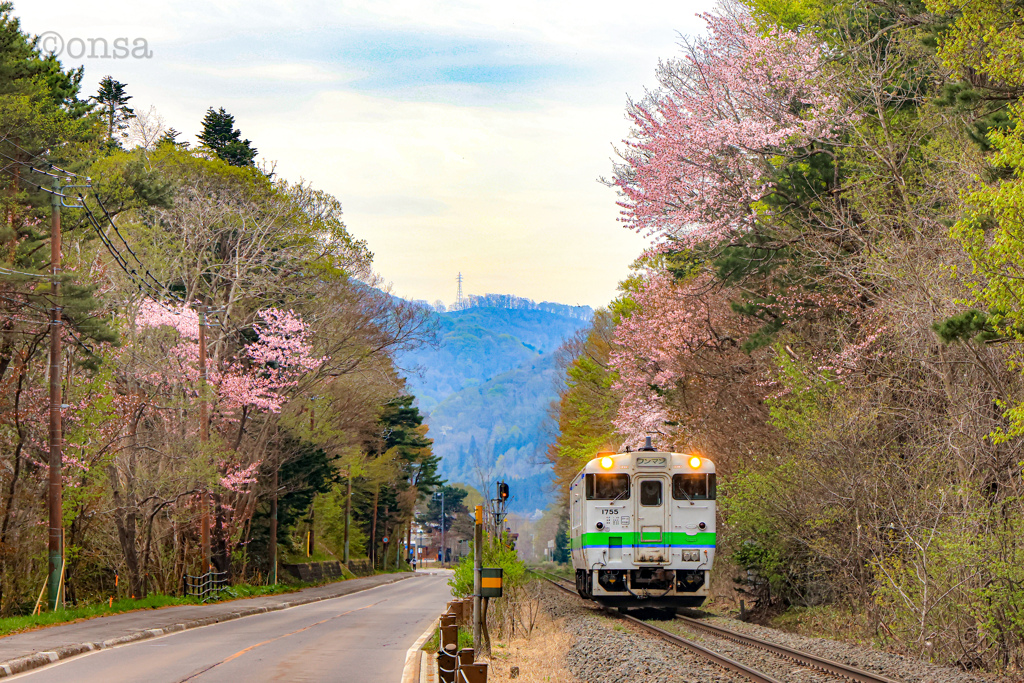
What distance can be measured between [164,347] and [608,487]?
17.5m

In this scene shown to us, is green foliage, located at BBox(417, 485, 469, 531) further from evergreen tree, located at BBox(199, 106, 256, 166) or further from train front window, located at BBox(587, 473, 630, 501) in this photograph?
train front window, located at BBox(587, 473, 630, 501)

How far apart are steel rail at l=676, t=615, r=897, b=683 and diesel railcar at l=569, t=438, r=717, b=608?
1.26 m

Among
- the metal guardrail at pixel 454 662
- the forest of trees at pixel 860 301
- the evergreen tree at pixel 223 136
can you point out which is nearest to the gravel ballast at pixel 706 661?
the forest of trees at pixel 860 301

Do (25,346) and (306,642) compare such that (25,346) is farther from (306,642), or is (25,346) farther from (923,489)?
(923,489)

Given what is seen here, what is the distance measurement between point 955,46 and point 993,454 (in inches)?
246

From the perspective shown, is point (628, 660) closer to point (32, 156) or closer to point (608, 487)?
point (608, 487)

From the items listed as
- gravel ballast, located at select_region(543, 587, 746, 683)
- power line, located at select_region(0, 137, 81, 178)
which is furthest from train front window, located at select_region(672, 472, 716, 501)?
power line, located at select_region(0, 137, 81, 178)

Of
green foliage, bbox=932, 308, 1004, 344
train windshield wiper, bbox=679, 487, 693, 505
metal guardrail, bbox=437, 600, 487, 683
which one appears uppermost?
green foliage, bbox=932, 308, 1004, 344

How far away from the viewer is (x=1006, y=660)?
13633 millimetres

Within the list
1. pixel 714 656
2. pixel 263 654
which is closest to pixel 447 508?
pixel 263 654

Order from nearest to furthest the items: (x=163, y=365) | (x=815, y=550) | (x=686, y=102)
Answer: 1. (x=815, y=550)
2. (x=686, y=102)
3. (x=163, y=365)

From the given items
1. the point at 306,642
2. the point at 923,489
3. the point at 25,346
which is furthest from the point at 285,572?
the point at 923,489

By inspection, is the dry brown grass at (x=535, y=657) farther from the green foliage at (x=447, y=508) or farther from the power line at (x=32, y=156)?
the green foliage at (x=447, y=508)

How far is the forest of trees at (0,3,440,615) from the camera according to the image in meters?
23.5
